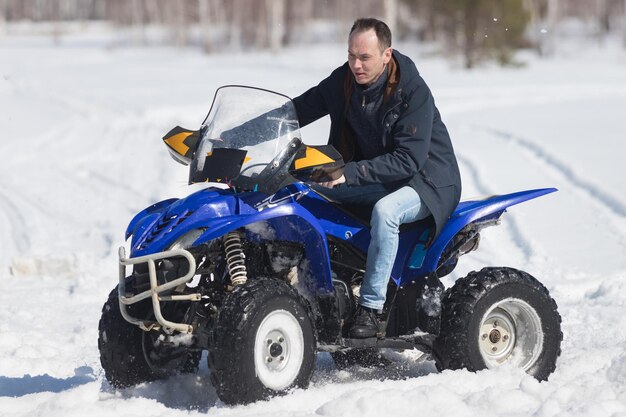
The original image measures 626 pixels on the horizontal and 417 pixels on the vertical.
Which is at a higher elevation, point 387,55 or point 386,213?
point 387,55

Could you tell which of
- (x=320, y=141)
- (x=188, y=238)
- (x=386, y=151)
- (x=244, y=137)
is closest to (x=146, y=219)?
(x=188, y=238)

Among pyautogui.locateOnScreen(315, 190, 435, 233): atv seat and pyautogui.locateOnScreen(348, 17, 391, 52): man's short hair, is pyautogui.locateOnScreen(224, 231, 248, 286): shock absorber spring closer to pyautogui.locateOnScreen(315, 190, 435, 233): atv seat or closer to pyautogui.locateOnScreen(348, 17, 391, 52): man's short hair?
pyautogui.locateOnScreen(315, 190, 435, 233): atv seat

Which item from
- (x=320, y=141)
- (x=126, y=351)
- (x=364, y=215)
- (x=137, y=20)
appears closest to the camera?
(x=126, y=351)

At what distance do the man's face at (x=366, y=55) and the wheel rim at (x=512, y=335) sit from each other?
1.42 meters

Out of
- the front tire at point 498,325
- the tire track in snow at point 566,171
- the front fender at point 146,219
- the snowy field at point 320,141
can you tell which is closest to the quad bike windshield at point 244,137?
the front fender at point 146,219

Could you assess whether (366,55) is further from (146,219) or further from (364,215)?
(146,219)

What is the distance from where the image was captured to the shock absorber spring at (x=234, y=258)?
525cm

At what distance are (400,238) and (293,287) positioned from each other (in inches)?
26.5

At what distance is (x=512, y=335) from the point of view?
6.00m

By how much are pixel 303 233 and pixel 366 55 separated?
3.00 ft

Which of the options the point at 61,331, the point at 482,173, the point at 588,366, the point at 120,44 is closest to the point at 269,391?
the point at 588,366

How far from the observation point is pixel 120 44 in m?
71.8

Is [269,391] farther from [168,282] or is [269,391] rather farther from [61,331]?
[61,331]

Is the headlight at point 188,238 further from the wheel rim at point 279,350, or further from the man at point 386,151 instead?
the man at point 386,151
